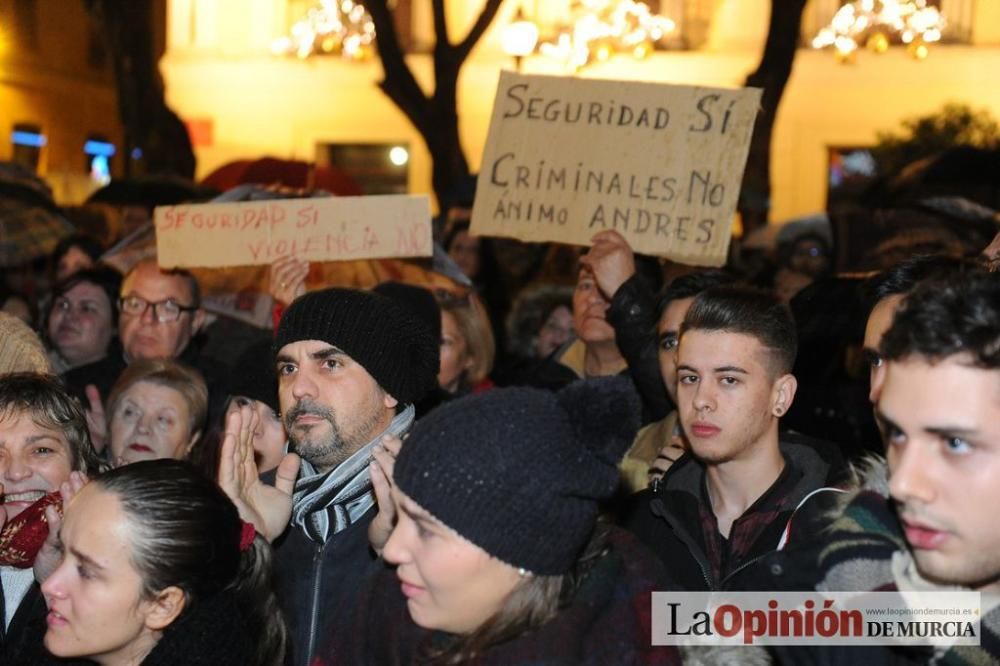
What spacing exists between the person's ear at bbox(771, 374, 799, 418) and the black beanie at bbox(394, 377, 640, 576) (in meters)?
1.38

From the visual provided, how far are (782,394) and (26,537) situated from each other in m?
2.17

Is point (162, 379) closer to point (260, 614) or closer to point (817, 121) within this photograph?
point (260, 614)

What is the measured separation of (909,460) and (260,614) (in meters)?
1.67

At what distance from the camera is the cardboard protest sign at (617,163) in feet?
18.1

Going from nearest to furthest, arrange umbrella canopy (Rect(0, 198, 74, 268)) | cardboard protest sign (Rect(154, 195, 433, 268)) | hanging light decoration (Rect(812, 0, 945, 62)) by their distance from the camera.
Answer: cardboard protest sign (Rect(154, 195, 433, 268)) < umbrella canopy (Rect(0, 198, 74, 268)) < hanging light decoration (Rect(812, 0, 945, 62))

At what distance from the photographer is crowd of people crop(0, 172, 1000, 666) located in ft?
8.04

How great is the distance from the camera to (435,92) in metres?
14.0

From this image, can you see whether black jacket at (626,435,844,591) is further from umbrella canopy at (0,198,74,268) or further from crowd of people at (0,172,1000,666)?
umbrella canopy at (0,198,74,268)

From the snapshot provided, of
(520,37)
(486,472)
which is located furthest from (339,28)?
(486,472)

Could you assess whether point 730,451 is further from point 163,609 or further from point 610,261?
point 163,609

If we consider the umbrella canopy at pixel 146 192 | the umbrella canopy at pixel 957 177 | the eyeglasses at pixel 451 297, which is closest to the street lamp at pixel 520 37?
the umbrella canopy at pixel 146 192

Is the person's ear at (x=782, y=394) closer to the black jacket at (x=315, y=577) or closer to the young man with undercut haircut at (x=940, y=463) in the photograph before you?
the black jacket at (x=315, y=577)

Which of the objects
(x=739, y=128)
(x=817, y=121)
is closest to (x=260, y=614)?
(x=739, y=128)

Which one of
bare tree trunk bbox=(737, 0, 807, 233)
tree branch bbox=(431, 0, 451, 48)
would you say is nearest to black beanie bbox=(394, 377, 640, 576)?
bare tree trunk bbox=(737, 0, 807, 233)
